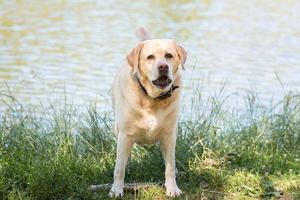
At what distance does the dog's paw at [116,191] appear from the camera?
4.81 meters

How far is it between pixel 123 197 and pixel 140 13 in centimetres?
1370

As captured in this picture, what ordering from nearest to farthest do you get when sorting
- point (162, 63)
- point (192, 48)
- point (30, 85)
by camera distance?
point (162, 63), point (30, 85), point (192, 48)

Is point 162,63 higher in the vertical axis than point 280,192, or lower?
higher

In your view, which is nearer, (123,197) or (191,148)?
(123,197)

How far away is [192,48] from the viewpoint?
43.3 ft

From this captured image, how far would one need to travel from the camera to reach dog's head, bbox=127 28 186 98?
15.2ft

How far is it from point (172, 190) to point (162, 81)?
947mm

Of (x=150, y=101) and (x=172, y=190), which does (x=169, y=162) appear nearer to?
(x=172, y=190)

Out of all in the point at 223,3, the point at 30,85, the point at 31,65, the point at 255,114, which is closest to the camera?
the point at 255,114

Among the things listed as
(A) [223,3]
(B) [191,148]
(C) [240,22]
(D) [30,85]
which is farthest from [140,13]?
(B) [191,148]

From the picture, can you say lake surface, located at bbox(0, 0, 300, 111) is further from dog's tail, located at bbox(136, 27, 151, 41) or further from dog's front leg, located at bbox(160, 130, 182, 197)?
dog's front leg, located at bbox(160, 130, 182, 197)

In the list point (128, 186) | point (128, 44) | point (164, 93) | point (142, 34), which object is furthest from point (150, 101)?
point (128, 44)

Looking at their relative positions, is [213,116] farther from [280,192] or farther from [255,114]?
[280,192]

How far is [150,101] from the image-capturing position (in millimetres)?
4840
